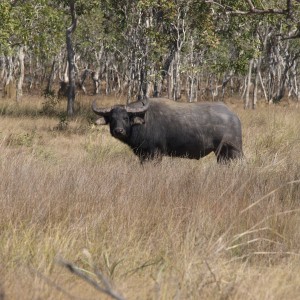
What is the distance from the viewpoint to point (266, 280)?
13.8 ft

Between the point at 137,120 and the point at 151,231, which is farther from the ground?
→ the point at 137,120

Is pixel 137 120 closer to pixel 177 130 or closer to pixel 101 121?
pixel 101 121

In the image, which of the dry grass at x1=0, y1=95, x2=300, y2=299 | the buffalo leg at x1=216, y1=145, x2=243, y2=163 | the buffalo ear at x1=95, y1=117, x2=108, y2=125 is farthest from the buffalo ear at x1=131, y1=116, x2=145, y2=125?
the dry grass at x1=0, y1=95, x2=300, y2=299

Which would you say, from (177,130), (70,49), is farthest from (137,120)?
(70,49)

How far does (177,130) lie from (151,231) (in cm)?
595

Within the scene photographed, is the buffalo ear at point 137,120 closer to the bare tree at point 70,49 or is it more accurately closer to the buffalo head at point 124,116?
the buffalo head at point 124,116

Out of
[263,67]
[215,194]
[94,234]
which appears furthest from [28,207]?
[263,67]

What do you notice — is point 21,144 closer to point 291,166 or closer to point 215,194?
point 291,166

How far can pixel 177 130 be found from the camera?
439 inches

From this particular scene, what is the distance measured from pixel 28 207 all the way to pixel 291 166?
12.3ft

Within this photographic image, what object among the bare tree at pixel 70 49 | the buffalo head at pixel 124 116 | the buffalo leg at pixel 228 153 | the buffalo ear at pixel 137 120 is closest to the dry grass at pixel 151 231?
the buffalo leg at pixel 228 153

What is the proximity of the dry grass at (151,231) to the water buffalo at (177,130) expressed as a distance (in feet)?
9.06

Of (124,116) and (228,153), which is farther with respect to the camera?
(228,153)

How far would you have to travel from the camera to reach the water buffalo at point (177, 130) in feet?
36.1
